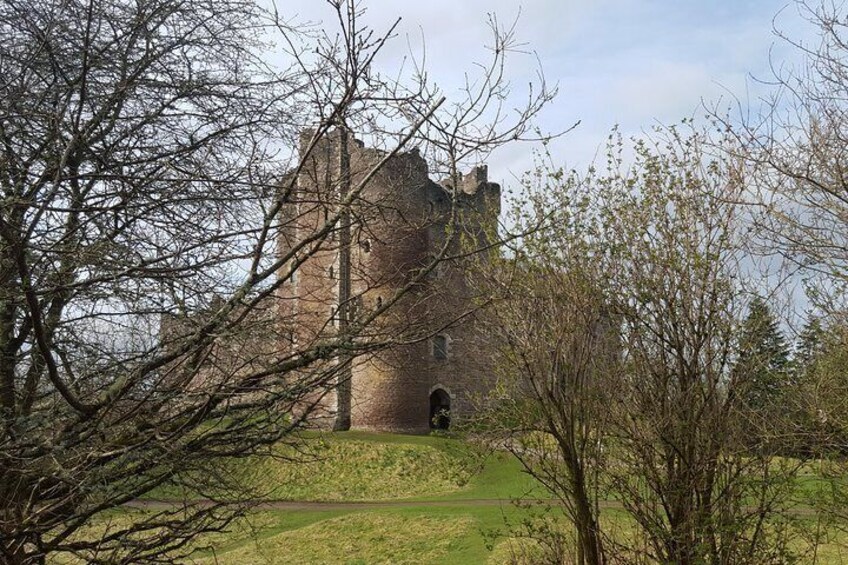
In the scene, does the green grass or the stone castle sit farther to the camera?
the green grass

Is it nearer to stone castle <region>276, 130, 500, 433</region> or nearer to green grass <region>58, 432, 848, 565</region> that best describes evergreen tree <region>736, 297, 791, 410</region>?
green grass <region>58, 432, 848, 565</region>

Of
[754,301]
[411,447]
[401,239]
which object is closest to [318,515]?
[411,447]

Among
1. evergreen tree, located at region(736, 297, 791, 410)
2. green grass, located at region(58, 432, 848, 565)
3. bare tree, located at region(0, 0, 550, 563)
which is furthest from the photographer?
green grass, located at region(58, 432, 848, 565)

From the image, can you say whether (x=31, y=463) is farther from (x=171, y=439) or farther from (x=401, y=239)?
(x=401, y=239)

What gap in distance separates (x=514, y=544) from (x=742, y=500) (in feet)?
13.8

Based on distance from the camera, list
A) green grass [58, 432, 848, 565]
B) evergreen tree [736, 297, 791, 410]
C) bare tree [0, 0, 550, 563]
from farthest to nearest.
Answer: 1. green grass [58, 432, 848, 565]
2. evergreen tree [736, 297, 791, 410]
3. bare tree [0, 0, 550, 563]

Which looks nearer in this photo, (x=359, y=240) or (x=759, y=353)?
(x=359, y=240)

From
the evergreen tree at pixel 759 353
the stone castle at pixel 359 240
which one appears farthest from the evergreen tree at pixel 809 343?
the stone castle at pixel 359 240

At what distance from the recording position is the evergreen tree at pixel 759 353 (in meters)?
6.32

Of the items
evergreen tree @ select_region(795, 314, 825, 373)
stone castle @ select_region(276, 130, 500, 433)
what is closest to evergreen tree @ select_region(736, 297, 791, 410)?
evergreen tree @ select_region(795, 314, 825, 373)

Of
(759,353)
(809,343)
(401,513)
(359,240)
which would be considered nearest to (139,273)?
(359,240)

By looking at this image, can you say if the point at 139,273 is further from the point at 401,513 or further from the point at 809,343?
the point at 401,513

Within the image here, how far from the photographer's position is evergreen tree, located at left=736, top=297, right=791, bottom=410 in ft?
20.7

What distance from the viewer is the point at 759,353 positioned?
6.40m
